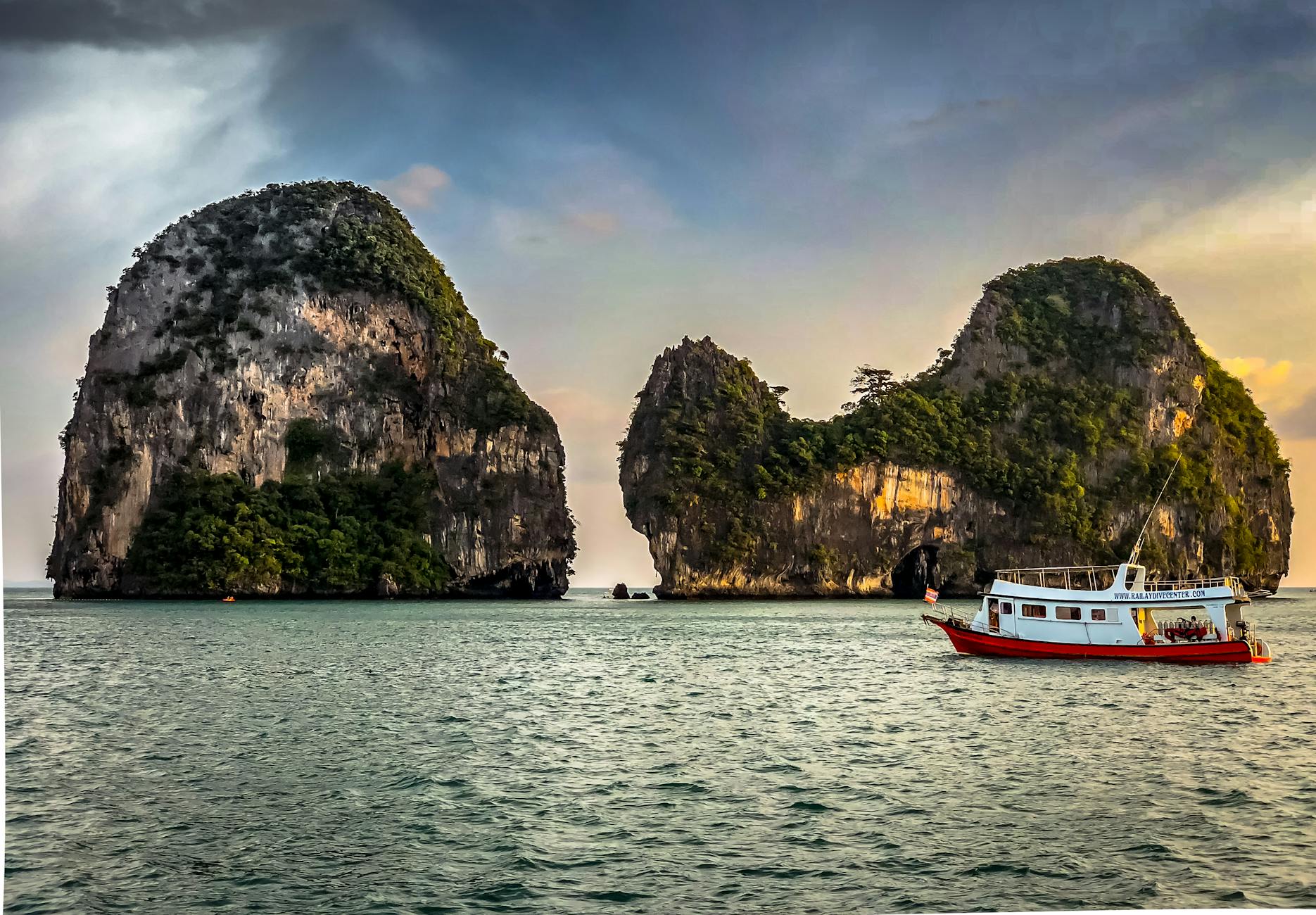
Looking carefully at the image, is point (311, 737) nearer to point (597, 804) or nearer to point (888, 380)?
point (597, 804)

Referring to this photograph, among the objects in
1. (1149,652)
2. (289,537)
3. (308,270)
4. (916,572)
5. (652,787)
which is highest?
(308,270)

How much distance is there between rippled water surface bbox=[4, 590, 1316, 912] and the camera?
7582 mm

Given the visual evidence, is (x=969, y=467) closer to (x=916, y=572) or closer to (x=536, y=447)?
(x=916, y=572)

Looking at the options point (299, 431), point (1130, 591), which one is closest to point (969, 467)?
point (299, 431)

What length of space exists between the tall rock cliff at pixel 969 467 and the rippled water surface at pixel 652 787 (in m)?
44.4

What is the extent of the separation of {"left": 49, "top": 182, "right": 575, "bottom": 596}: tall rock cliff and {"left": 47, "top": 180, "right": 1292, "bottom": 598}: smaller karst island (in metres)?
0.16

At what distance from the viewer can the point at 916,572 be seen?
7062 centimetres

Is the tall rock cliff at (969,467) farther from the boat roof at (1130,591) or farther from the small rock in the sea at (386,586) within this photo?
the boat roof at (1130,591)

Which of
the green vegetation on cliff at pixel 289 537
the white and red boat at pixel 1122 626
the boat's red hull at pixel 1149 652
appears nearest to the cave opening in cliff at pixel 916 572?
the green vegetation on cliff at pixel 289 537

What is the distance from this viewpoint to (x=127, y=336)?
212 feet

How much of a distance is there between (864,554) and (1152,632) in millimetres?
45383

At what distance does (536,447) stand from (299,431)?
1442 cm

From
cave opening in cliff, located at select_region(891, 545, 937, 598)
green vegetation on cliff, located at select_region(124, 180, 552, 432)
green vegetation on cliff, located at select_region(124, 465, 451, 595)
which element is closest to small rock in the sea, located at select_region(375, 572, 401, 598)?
green vegetation on cliff, located at select_region(124, 465, 451, 595)

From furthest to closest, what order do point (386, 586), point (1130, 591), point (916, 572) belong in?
point (916, 572), point (386, 586), point (1130, 591)
